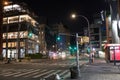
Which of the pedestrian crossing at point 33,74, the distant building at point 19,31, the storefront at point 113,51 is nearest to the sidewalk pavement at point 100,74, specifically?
the pedestrian crossing at point 33,74

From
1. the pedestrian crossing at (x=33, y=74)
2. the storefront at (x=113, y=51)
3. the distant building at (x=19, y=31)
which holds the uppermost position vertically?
the distant building at (x=19, y=31)

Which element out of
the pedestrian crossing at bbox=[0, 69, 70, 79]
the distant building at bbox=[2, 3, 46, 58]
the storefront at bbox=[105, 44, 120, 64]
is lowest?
the pedestrian crossing at bbox=[0, 69, 70, 79]

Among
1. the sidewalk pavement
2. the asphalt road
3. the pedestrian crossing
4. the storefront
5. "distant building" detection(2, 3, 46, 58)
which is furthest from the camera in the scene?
"distant building" detection(2, 3, 46, 58)

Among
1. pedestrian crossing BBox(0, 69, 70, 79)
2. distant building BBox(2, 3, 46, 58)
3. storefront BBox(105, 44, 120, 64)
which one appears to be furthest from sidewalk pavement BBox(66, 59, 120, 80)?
distant building BBox(2, 3, 46, 58)

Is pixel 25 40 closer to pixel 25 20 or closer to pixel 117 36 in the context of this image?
pixel 25 20

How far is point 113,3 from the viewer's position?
2128 inches

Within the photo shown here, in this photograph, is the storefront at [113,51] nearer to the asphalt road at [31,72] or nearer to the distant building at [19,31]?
the asphalt road at [31,72]

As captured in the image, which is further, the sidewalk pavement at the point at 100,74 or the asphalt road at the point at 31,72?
the asphalt road at the point at 31,72

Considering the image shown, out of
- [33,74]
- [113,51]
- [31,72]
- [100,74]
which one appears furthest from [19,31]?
[100,74]

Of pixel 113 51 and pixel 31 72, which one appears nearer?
pixel 31 72

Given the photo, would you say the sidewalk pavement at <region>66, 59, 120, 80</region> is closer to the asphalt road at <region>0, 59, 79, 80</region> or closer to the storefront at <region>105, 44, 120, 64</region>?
the asphalt road at <region>0, 59, 79, 80</region>

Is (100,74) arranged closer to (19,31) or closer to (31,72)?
(31,72)

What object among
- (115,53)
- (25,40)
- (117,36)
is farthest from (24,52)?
(115,53)

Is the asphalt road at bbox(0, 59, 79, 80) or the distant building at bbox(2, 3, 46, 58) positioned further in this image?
the distant building at bbox(2, 3, 46, 58)
